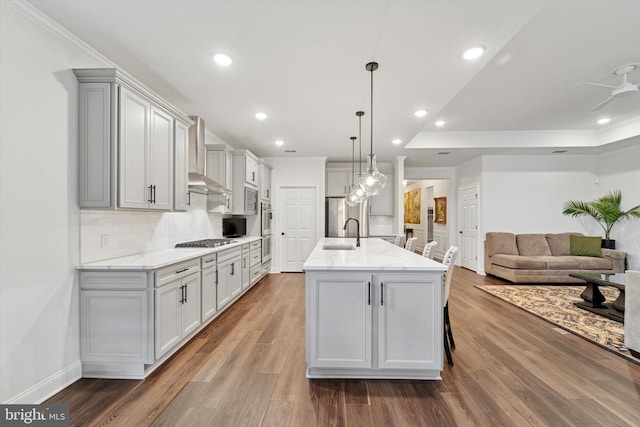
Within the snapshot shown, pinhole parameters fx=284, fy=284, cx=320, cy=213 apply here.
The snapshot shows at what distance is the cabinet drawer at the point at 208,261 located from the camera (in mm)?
3062

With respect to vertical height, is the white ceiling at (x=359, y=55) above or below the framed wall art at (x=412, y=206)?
above

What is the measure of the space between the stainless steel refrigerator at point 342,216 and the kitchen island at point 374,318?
14.3 ft

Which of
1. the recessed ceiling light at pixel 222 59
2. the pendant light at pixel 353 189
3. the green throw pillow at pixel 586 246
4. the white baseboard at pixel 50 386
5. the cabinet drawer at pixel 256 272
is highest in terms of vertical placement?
the recessed ceiling light at pixel 222 59

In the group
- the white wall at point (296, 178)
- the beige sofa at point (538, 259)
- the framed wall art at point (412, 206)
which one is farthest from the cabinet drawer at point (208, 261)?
the framed wall art at point (412, 206)

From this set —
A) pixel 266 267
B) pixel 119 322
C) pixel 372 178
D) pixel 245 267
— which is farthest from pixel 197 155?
pixel 266 267

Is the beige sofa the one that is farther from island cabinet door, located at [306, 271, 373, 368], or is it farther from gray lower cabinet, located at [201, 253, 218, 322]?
gray lower cabinet, located at [201, 253, 218, 322]

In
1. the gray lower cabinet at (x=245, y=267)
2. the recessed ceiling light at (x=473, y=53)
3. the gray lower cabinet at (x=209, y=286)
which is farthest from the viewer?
the gray lower cabinet at (x=245, y=267)

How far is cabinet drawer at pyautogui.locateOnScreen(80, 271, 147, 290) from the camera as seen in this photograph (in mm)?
2209

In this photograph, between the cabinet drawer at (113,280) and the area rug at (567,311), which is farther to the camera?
the area rug at (567,311)

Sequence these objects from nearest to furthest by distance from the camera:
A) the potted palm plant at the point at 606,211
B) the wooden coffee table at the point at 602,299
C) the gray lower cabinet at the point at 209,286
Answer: the gray lower cabinet at the point at 209,286 < the wooden coffee table at the point at 602,299 < the potted palm plant at the point at 606,211

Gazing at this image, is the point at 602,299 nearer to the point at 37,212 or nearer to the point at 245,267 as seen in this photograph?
the point at 245,267

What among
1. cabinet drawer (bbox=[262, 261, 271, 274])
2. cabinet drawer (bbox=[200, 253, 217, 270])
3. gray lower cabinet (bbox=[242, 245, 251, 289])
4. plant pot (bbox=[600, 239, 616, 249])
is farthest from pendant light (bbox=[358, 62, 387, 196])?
plant pot (bbox=[600, 239, 616, 249])

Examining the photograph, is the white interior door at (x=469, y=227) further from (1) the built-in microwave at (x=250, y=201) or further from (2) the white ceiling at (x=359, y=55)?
(1) the built-in microwave at (x=250, y=201)

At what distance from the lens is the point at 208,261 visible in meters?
3.20
